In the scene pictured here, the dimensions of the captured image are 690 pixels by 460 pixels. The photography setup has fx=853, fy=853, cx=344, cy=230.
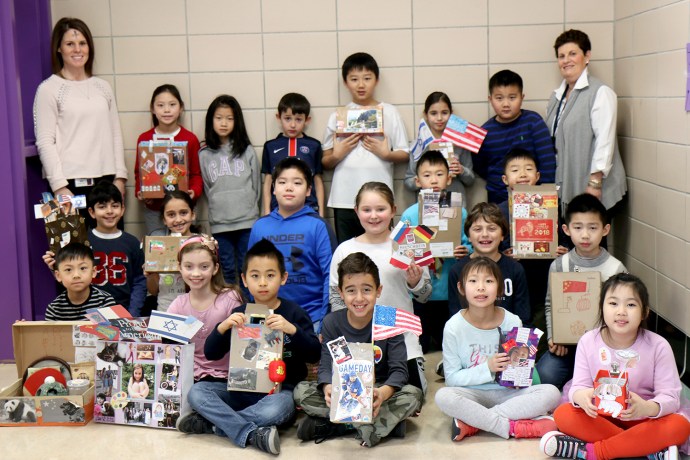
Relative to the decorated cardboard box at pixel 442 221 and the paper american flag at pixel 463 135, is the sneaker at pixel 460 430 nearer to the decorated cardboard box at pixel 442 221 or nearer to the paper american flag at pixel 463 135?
the decorated cardboard box at pixel 442 221

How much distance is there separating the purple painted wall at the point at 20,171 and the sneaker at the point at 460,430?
2.71m

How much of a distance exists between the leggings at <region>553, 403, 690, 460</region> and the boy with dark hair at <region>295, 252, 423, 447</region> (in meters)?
0.74

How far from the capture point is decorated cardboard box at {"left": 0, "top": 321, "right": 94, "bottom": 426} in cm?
395

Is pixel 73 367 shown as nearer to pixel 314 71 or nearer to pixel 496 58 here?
pixel 314 71

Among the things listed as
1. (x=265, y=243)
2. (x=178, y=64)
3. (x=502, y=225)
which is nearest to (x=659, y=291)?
(x=502, y=225)

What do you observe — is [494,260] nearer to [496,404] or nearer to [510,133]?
[496,404]

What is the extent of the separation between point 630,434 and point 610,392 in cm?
19

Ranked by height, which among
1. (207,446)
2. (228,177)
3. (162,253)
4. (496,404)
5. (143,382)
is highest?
(228,177)

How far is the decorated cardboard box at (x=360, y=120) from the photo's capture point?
17.0 feet

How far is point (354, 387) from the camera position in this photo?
3.52 metres

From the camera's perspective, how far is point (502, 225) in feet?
14.7

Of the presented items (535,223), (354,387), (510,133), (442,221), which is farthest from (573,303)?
(510,133)

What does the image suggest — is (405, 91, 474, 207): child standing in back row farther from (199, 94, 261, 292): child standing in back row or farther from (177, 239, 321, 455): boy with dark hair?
(177, 239, 321, 455): boy with dark hair

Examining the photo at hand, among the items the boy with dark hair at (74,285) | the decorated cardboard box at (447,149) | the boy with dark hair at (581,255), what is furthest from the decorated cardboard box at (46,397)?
the decorated cardboard box at (447,149)
